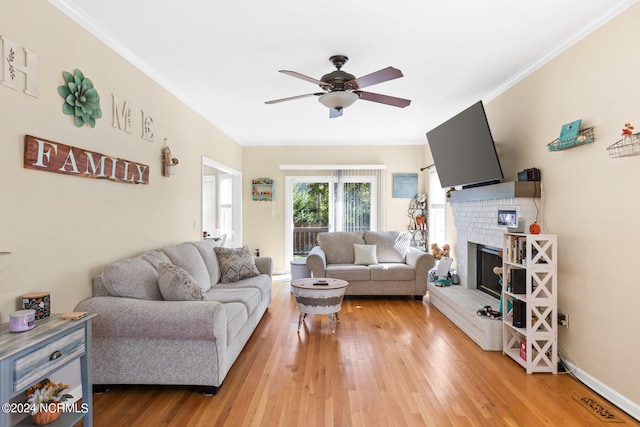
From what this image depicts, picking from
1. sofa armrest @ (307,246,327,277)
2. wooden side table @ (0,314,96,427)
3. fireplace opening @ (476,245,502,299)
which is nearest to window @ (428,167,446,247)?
fireplace opening @ (476,245,502,299)

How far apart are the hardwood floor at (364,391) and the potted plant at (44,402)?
0.36m

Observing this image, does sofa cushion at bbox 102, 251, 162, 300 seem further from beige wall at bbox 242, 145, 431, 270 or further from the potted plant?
beige wall at bbox 242, 145, 431, 270

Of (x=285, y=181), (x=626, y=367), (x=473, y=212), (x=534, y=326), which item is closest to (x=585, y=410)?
(x=626, y=367)

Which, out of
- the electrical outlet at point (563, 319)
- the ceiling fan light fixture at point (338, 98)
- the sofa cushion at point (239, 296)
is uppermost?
the ceiling fan light fixture at point (338, 98)

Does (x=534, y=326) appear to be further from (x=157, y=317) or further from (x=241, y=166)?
(x=241, y=166)

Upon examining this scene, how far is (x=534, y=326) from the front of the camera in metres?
2.83

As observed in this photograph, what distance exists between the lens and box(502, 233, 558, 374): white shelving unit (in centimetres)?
283

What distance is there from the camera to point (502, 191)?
347 centimetres

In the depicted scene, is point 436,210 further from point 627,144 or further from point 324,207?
point 627,144

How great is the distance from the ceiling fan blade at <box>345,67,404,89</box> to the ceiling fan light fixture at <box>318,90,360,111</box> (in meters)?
0.10

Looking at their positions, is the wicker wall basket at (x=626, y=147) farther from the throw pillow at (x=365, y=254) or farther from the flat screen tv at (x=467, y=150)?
the throw pillow at (x=365, y=254)

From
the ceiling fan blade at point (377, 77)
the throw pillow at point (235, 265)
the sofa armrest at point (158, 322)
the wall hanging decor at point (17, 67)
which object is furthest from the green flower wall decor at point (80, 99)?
the throw pillow at point (235, 265)

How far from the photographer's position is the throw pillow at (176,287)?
2.69m

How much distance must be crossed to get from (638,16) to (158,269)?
3734 millimetres
